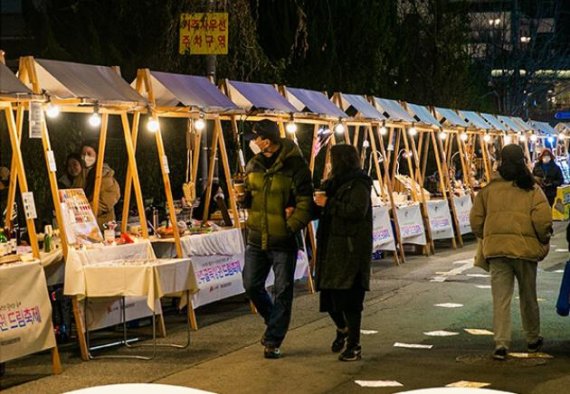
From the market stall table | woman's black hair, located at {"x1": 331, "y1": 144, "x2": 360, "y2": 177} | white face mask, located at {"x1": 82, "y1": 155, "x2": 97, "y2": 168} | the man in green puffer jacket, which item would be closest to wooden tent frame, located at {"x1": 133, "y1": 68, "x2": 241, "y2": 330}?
white face mask, located at {"x1": 82, "y1": 155, "x2": 97, "y2": 168}

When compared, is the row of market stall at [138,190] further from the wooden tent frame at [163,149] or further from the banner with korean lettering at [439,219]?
the banner with korean lettering at [439,219]

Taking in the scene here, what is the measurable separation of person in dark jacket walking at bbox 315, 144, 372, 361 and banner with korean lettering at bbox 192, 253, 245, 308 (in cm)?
243

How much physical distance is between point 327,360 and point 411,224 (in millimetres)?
9378

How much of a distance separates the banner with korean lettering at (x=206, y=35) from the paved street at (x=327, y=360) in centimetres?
342

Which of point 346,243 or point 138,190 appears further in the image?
point 138,190

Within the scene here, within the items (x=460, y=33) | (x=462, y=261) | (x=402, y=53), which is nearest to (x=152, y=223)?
(x=462, y=261)

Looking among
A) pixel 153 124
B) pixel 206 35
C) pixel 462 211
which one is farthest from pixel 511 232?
pixel 462 211

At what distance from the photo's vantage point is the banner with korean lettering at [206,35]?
14.3 metres

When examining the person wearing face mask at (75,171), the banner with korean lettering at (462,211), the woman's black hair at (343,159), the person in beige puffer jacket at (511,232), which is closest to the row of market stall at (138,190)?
the person wearing face mask at (75,171)

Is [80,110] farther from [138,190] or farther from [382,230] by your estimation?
[382,230]

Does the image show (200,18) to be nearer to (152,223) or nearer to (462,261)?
(152,223)

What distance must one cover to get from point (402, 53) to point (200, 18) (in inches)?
631

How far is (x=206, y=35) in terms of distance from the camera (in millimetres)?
14469

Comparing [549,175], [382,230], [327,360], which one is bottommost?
[327,360]
